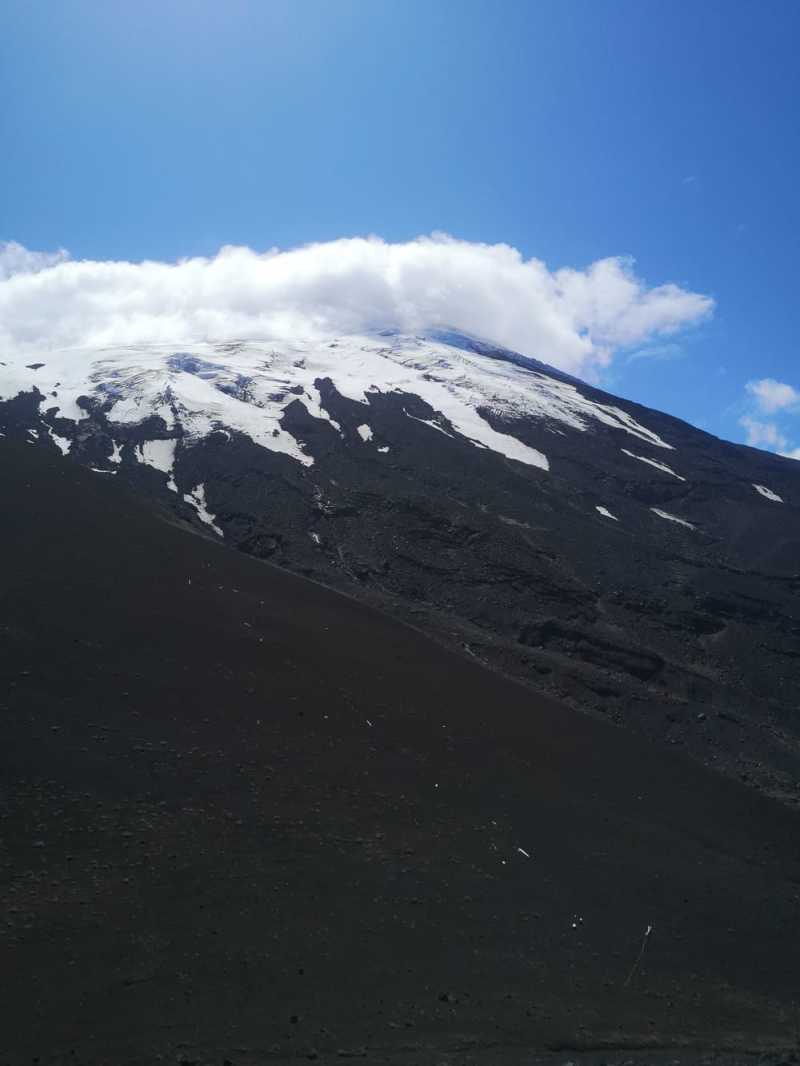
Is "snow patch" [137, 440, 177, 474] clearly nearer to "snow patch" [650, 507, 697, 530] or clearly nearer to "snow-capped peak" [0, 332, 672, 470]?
"snow-capped peak" [0, 332, 672, 470]

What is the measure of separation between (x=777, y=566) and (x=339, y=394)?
110 feet

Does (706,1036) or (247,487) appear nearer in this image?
(706,1036)

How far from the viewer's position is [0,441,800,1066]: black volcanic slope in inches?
448

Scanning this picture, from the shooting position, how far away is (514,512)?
39.1 metres

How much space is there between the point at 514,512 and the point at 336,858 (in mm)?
26098

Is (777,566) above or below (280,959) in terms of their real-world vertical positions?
above

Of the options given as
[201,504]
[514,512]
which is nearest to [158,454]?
[201,504]

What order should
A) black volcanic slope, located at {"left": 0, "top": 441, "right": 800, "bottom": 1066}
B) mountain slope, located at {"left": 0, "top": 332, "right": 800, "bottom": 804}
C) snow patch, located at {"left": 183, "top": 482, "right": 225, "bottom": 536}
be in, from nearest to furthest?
black volcanic slope, located at {"left": 0, "top": 441, "right": 800, "bottom": 1066} → mountain slope, located at {"left": 0, "top": 332, "right": 800, "bottom": 804} → snow patch, located at {"left": 183, "top": 482, "right": 225, "bottom": 536}

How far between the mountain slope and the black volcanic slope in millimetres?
4666

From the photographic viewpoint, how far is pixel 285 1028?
36.1 ft

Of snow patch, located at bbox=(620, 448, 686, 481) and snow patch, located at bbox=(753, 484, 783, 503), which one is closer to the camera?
snow patch, located at bbox=(753, 484, 783, 503)

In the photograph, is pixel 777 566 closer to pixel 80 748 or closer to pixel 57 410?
pixel 80 748

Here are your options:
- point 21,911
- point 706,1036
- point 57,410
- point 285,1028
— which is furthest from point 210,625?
point 57,410

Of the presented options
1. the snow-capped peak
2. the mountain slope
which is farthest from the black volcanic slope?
the snow-capped peak
